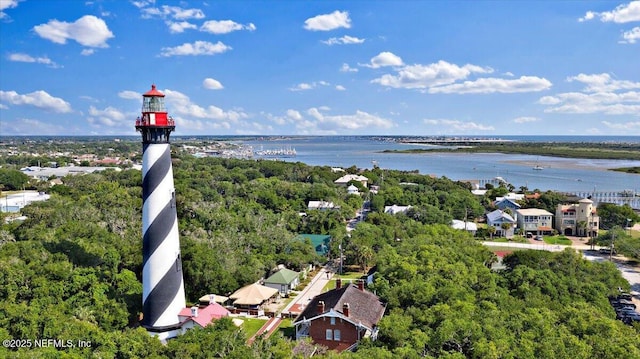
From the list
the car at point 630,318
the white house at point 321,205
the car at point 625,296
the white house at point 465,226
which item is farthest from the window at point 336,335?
the white house at point 321,205

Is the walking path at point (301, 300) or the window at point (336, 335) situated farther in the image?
the walking path at point (301, 300)

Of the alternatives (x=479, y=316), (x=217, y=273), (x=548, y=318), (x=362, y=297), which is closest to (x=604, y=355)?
(x=548, y=318)

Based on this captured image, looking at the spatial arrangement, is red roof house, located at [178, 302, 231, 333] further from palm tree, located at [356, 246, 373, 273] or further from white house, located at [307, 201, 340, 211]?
white house, located at [307, 201, 340, 211]

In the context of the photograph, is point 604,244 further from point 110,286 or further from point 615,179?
point 615,179

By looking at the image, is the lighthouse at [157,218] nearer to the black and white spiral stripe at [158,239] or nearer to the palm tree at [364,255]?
the black and white spiral stripe at [158,239]

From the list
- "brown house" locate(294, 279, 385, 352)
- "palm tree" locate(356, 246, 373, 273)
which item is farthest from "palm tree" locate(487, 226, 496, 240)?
"brown house" locate(294, 279, 385, 352)

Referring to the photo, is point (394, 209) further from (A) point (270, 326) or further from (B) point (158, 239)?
(B) point (158, 239)

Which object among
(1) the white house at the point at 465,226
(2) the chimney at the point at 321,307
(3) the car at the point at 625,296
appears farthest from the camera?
(1) the white house at the point at 465,226

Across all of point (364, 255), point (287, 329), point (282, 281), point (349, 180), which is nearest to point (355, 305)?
point (287, 329)
